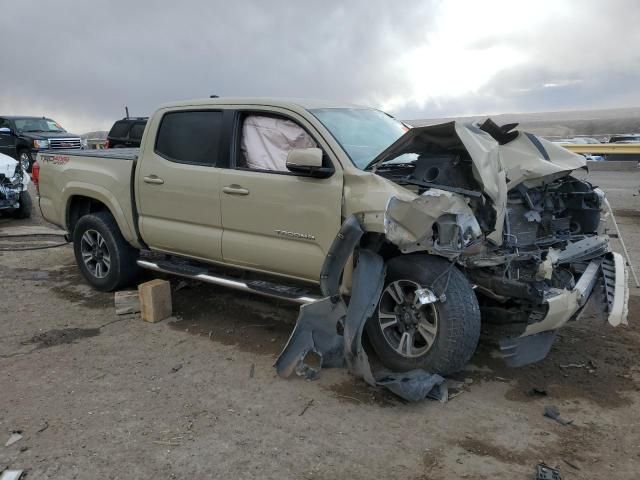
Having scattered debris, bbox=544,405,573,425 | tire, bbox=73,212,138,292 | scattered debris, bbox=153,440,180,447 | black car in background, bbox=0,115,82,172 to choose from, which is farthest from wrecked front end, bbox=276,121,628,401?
black car in background, bbox=0,115,82,172

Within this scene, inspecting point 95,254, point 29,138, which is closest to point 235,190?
point 95,254

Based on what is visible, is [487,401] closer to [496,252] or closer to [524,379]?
[524,379]

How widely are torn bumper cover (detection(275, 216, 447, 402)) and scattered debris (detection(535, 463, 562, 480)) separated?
0.86m

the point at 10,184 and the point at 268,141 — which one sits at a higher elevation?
the point at 268,141

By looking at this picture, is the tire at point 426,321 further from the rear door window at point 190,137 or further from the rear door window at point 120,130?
the rear door window at point 120,130

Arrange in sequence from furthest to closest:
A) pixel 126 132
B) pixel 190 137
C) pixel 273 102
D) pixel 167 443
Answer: pixel 126 132 < pixel 190 137 < pixel 273 102 < pixel 167 443

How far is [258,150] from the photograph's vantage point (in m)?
4.76

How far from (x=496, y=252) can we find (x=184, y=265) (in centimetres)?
293

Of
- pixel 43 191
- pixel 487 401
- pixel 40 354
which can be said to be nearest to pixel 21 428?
pixel 40 354

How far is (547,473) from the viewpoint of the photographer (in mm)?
2941

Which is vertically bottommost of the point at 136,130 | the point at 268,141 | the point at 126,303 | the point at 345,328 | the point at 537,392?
the point at 537,392

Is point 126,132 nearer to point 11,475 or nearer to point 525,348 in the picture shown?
point 11,475

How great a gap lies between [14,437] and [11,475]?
17.2 inches

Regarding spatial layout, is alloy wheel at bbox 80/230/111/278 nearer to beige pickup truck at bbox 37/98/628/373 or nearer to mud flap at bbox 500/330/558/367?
A: beige pickup truck at bbox 37/98/628/373
